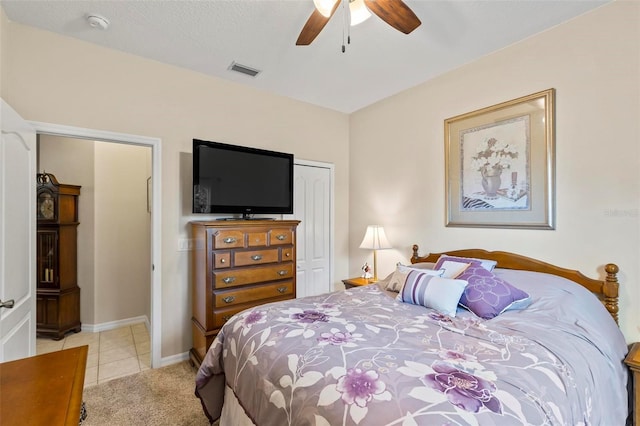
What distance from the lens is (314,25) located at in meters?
1.79

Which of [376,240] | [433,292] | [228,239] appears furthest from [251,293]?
[433,292]

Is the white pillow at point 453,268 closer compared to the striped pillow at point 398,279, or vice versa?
the white pillow at point 453,268

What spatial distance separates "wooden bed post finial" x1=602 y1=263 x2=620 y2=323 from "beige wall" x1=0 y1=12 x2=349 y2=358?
295 cm

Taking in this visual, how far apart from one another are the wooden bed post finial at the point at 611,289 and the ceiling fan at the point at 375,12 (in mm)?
1972

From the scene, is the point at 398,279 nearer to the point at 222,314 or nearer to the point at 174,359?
the point at 222,314

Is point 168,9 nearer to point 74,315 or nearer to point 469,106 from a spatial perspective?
point 469,106

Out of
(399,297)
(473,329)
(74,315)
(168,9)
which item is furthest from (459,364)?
(74,315)

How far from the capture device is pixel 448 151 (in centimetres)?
285

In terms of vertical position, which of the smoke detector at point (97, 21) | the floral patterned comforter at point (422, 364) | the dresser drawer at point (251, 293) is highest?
the smoke detector at point (97, 21)

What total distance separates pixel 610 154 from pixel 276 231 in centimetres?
260

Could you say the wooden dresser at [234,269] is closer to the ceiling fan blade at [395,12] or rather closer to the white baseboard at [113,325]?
the white baseboard at [113,325]

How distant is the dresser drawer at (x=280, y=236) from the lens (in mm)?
2805

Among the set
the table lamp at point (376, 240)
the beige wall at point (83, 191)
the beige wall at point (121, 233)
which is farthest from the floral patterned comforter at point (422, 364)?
the beige wall at point (83, 191)

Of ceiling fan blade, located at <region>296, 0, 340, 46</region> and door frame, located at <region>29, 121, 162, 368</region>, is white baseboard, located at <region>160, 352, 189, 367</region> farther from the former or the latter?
ceiling fan blade, located at <region>296, 0, 340, 46</region>
